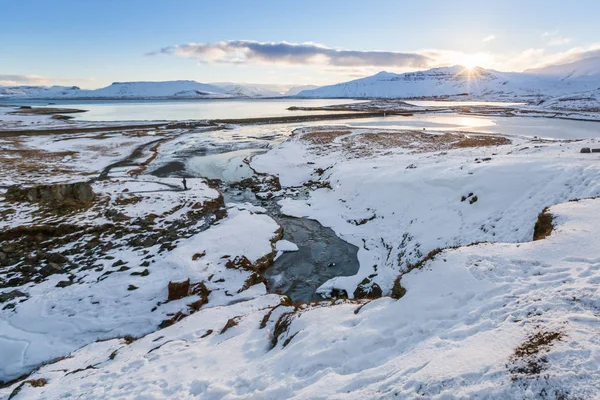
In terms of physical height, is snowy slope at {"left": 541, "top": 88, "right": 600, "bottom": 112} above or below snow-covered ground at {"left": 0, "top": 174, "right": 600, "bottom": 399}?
above

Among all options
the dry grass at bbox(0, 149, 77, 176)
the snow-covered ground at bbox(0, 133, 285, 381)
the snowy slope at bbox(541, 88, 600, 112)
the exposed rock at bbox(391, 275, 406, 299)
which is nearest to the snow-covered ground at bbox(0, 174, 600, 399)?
the exposed rock at bbox(391, 275, 406, 299)

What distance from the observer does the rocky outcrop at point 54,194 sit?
20.7m

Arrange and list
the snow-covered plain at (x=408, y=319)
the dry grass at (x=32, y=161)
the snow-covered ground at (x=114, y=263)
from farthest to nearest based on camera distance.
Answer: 1. the dry grass at (x=32, y=161)
2. the snow-covered ground at (x=114, y=263)
3. the snow-covered plain at (x=408, y=319)

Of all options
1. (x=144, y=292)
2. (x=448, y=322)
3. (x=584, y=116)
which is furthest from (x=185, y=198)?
(x=584, y=116)

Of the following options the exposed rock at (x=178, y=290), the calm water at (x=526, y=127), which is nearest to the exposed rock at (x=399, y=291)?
the exposed rock at (x=178, y=290)

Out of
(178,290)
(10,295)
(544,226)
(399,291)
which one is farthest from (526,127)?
(10,295)

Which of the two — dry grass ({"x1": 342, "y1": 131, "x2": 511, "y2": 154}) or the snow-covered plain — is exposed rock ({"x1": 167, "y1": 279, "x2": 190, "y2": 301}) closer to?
the snow-covered plain

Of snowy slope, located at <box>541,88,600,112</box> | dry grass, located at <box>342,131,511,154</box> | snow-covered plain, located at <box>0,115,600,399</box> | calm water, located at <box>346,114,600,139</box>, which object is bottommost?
snow-covered plain, located at <box>0,115,600,399</box>

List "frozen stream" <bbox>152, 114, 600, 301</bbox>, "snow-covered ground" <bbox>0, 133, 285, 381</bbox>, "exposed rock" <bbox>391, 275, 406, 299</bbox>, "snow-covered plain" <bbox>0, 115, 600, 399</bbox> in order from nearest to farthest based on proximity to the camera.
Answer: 1. "snow-covered plain" <bbox>0, 115, 600, 399</bbox>
2. "exposed rock" <bbox>391, 275, 406, 299</bbox>
3. "snow-covered ground" <bbox>0, 133, 285, 381</bbox>
4. "frozen stream" <bbox>152, 114, 600, 301</bbox>

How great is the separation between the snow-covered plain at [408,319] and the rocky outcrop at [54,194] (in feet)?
31.5

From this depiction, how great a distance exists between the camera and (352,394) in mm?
5309

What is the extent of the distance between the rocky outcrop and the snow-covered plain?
9.59 m

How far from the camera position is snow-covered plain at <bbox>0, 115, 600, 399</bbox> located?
5.06 m

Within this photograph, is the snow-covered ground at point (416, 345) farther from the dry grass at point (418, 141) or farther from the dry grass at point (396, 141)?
the dry grass at point (418, 141)
